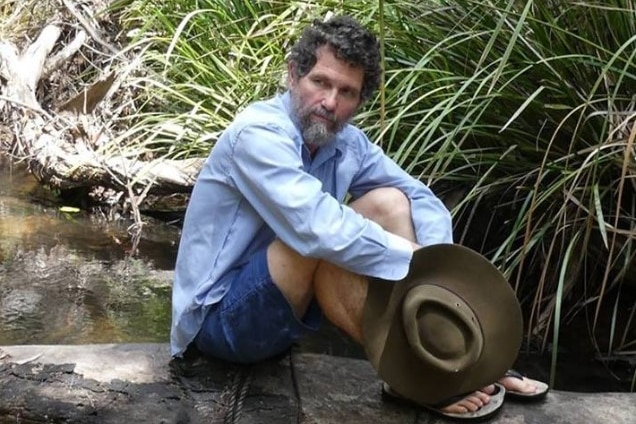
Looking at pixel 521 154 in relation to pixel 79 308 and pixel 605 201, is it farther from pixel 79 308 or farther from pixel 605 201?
pixel 79 308

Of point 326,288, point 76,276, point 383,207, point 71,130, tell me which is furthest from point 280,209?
point 71,130

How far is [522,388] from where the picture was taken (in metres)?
2.14

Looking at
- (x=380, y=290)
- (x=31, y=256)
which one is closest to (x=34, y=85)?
(x=31, y=256)

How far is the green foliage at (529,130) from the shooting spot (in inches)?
106

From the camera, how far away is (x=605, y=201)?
2.80 m

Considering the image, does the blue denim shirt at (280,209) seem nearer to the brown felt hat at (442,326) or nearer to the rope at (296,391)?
the brown felt hat at (442,326)

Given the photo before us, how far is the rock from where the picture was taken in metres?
2.00

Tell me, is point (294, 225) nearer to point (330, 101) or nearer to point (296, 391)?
point (330, 101)

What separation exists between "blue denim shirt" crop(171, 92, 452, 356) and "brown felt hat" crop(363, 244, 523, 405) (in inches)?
3.0

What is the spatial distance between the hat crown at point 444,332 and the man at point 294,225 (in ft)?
0.29

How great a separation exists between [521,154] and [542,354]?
2.10ft

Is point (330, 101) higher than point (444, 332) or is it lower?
higher

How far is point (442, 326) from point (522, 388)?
13.7 inches

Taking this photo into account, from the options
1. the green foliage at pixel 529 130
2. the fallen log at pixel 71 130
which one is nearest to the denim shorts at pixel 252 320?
the green foliage at pixel 529 130
